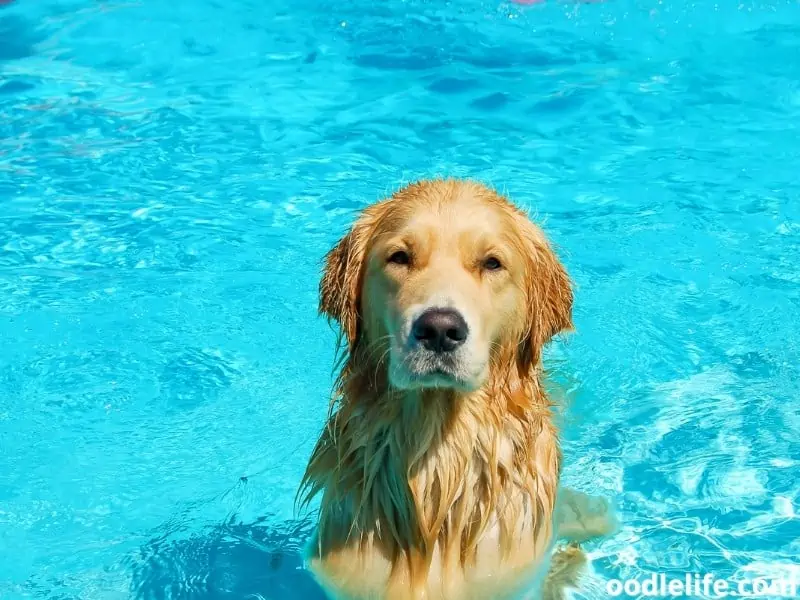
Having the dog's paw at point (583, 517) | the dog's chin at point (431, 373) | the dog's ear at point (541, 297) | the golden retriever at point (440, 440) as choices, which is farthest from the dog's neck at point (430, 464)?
the dog's paw at point (583, 517)

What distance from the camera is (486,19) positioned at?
44.5ft

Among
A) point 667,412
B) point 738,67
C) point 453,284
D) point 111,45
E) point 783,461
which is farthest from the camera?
point 111,45

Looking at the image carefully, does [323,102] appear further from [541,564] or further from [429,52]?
[541,564]

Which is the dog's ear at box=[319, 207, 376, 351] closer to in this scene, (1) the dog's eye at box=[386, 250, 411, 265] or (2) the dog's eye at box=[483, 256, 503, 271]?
(1) the dog's eye at box=[386, 250, 411, 265]

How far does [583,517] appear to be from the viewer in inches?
224

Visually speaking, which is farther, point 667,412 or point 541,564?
point 667,412

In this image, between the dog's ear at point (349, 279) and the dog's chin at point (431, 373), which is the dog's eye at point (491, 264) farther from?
the dog's ear at point (349, 279)

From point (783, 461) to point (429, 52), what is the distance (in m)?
7.58

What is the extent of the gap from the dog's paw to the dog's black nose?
5.77ft

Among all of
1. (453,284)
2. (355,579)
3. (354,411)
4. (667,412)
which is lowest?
(667,412)

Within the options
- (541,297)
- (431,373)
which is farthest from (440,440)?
(541,297)

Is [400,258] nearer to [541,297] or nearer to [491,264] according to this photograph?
[491,264]

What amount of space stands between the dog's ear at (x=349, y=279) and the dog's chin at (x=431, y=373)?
20.7 inches

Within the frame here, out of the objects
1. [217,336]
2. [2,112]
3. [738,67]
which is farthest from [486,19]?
[217,336]
